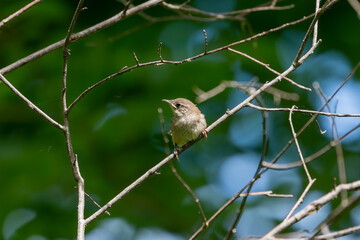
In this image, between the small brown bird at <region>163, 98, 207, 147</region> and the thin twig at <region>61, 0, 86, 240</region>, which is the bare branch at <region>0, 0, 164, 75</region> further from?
the small brown bird at <region>163, 98, 207, 147</region>

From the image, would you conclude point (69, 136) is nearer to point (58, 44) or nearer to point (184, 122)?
point (58, 44)

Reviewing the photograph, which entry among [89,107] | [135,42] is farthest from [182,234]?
[135,42]

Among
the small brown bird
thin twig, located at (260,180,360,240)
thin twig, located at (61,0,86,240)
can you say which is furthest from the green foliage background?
thin twig, located at (260,180,360,240)

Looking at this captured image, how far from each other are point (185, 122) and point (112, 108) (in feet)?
3.34

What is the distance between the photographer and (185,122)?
4.89 metres

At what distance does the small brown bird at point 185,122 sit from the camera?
190 inches

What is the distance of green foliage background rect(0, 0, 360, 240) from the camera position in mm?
5301

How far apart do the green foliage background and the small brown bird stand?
1.00 ft

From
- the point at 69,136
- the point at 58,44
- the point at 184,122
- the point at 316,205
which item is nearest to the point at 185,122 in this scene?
the point at 184,122

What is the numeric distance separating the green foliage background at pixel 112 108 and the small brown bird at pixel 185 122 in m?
0.30

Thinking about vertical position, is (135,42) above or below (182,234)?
above

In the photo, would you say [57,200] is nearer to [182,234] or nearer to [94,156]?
[94,156]

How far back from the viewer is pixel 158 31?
584cm

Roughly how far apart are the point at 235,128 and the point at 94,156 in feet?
5.87
